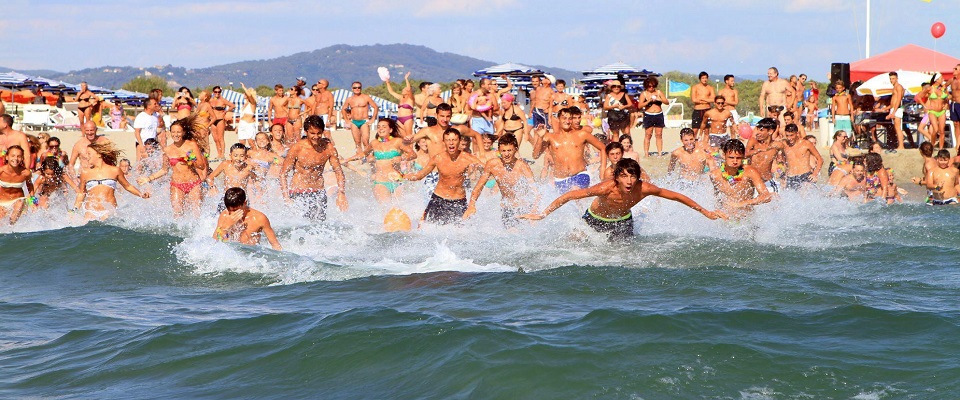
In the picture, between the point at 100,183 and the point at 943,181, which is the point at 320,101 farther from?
the point at 943,181

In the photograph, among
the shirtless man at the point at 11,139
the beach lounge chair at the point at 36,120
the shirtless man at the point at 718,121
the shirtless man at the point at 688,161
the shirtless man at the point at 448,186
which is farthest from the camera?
the beach lounge chair at the point at 36,120

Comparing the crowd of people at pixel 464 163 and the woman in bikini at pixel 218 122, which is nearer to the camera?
the crowd of people at pixel 464 163

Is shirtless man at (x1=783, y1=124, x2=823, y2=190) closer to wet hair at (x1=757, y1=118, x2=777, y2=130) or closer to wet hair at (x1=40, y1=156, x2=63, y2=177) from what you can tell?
wet hair at (x1=757, y1=118, x2=777, y2=130)

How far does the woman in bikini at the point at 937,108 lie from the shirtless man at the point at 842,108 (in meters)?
1.72

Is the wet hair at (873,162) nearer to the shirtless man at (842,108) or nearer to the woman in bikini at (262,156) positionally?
the shirtless man at (842,108)

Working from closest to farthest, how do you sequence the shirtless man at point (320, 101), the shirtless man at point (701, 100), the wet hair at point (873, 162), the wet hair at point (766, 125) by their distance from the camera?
the wet hair at point (766, 125) → the wet hair at point (873, 162) → the shirtless man at point (701, 100) → the shirtless man at point (320, 101)

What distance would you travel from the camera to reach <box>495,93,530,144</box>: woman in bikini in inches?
648

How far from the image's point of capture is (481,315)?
6715mm

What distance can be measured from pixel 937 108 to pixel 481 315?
11.4 metres

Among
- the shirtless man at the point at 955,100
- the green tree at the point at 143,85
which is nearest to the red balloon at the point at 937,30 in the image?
the shirtless man at the point at 955,100

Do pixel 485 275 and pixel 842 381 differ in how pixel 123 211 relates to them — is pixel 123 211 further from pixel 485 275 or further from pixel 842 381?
pixel 842 381

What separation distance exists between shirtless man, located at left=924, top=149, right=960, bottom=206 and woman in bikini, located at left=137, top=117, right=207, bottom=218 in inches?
356

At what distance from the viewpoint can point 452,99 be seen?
17.3 m

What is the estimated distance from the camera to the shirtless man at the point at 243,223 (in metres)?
8.39
